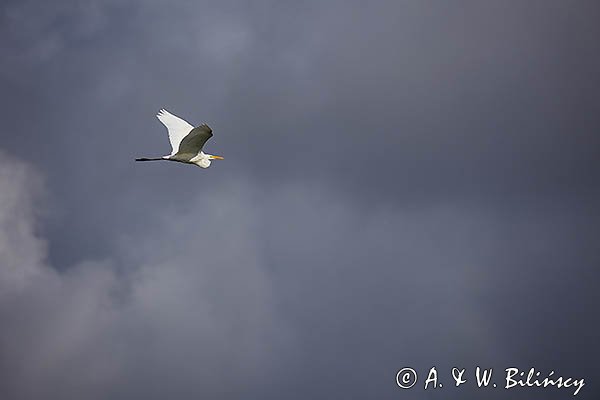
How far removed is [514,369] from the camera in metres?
137

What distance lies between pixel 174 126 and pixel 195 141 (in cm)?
282

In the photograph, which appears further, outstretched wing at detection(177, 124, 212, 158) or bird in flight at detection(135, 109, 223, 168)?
bird in flight at detection(135, 109, 223, 168)

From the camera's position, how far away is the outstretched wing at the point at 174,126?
440 feet

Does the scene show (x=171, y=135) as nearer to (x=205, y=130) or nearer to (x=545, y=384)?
(x=205, y=130)

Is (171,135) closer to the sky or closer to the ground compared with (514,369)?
closer to the sky

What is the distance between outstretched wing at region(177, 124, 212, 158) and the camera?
426 feet

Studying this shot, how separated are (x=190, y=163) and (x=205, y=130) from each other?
7471 mm

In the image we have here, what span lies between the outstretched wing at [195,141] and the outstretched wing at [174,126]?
83 cm

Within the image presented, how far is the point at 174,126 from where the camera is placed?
13425 centimetres

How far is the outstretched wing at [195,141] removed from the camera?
130m

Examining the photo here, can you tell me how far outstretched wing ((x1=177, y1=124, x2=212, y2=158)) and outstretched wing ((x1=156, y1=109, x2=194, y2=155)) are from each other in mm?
834

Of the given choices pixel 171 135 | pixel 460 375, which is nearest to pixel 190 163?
pixel 171 135

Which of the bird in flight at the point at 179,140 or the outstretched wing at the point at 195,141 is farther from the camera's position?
the bird in flight at the point at 179,140

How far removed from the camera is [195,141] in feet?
434
